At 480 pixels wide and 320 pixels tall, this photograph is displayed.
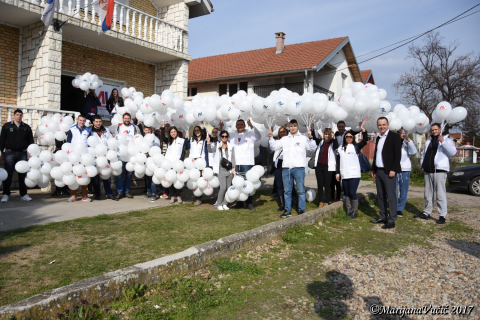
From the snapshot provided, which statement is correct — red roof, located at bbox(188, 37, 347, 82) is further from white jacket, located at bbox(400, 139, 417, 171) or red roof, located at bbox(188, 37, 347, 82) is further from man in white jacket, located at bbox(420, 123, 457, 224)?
man in white jacket, located at bbox(420, 123, 457, 224)

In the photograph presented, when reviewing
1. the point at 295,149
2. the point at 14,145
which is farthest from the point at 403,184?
the point at 14,145

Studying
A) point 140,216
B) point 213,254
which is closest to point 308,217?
point 213,254

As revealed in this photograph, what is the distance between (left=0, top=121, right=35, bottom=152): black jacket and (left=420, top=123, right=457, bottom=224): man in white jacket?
8.39m

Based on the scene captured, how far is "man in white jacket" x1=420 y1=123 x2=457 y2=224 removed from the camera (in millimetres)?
6812

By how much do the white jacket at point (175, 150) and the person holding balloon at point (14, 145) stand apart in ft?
9.84

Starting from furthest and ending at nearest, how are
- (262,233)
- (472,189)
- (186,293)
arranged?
(472,189)
(262,233)
(186,293)

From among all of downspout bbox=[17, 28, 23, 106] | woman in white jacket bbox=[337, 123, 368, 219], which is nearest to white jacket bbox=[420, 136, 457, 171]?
woman in white jacket bbox=[337, 123, 368, 219]

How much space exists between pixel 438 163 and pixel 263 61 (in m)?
15.3

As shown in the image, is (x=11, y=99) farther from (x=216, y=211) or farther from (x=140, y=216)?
(x=216, y=211)

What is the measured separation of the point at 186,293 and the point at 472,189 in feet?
37.9

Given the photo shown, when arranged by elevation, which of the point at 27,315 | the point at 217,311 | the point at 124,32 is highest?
the point at 124,32

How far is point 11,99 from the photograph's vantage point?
9.91m

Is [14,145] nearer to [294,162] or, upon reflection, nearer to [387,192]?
[294,162]

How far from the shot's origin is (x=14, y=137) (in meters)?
7.32
